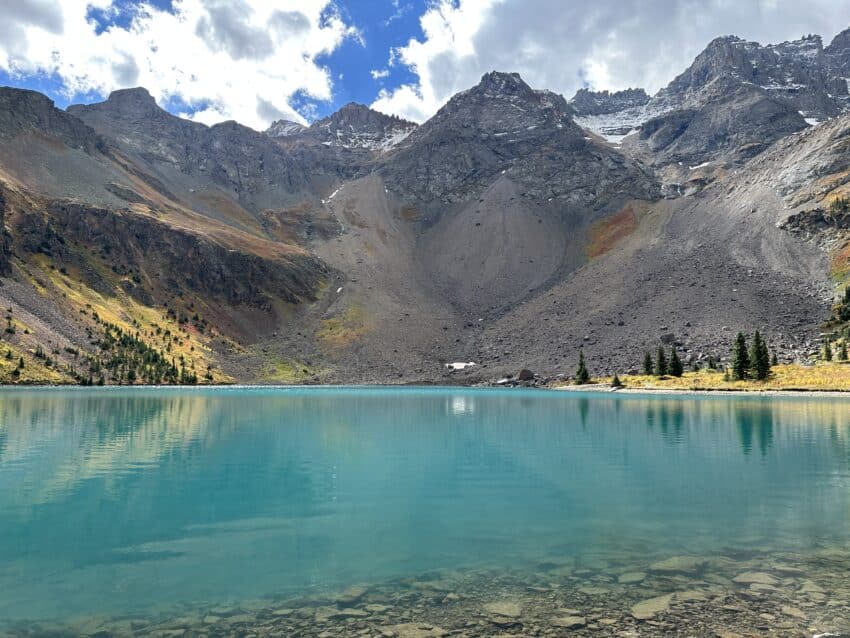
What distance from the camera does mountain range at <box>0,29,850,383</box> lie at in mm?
105562

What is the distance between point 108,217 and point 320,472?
137 m

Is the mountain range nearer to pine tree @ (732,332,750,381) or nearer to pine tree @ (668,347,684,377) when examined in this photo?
pine tree @ (668,347,684,377)

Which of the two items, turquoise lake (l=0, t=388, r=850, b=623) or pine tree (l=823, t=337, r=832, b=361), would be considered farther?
pine tree (l=823, t=337, r=832, b=361)

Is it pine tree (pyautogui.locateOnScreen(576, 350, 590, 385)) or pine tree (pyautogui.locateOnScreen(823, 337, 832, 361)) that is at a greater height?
pine tree (pyautogui.locateOnScreen(823, 337, 832, 361))

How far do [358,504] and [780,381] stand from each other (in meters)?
74.5

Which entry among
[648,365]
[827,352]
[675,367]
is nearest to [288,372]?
[648,365]

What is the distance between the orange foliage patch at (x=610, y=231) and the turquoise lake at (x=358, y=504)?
4801 inches

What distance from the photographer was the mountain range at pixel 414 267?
106 meters

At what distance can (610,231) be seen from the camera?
16175cm

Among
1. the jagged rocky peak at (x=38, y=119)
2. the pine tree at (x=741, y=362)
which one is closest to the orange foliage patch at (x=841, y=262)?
the pine tree at (x=741, y=362)

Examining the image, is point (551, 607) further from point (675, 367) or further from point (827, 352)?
point (827, 352)

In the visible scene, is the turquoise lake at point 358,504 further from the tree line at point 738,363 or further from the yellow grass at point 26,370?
the yellow grass at point 26,370

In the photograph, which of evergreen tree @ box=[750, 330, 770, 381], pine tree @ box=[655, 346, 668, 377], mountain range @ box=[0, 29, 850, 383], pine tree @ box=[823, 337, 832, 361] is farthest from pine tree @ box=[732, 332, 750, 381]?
mountain range @ box=[0, 29, 850, 383]

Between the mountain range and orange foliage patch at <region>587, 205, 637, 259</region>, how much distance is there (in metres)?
0.65
